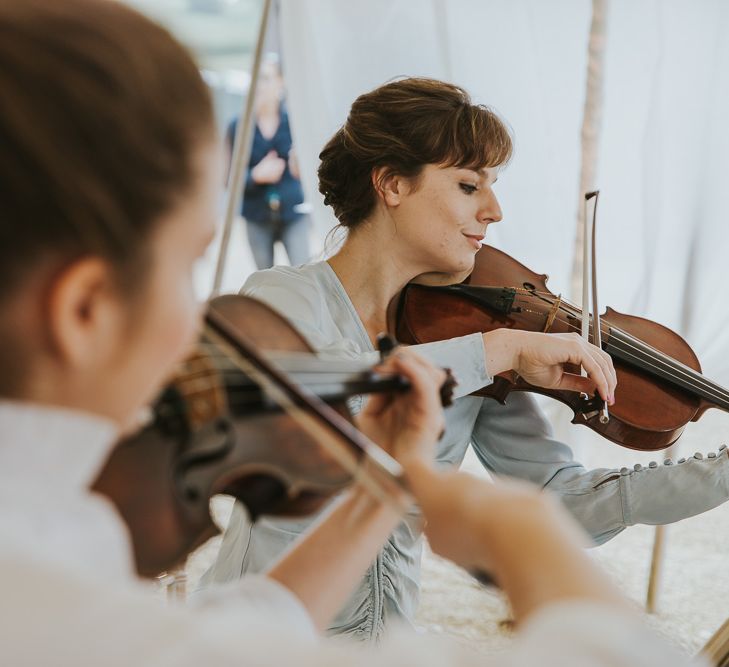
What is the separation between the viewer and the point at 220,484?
0.66 m

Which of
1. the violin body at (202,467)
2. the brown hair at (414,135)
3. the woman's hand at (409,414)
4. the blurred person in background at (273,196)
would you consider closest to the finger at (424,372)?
the woman's hand at (409,414)

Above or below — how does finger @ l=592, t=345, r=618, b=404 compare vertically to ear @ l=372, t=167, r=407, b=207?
below

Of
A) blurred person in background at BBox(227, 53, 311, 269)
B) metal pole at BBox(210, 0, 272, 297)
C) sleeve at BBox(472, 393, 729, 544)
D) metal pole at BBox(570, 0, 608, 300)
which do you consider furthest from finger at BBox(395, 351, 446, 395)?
blurred person in background at BBox(227, 53, 311, 269)

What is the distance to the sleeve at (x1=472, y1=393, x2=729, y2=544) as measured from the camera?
118 centimetres

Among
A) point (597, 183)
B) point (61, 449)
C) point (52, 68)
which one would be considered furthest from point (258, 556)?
point (597, 183)

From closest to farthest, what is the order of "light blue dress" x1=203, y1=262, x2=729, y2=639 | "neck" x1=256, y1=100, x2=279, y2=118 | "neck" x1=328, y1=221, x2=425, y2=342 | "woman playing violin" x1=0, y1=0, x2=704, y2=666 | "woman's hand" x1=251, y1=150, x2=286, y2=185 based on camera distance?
"woman playing violin" x1=0, y1=0, x2=704, y2=666, "light blue dress" x1=203, y1=262, x2=729, y2=639, "neck" x1=328, y1=221, x2=425, y2=342, "woman's hand" x1=251, y1=150, x2=286, y2=185, "neck" x1=256, y1=100, x2=279, y2=118

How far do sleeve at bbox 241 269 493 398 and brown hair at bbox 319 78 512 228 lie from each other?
9.1 inches

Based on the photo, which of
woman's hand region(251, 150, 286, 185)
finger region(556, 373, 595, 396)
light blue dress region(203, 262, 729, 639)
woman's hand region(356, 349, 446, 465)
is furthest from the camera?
woman's hand region(251, 150, 286, 185)

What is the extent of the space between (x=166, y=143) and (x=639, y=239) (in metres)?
1.92

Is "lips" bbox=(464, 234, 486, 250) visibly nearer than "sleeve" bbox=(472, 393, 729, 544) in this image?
No

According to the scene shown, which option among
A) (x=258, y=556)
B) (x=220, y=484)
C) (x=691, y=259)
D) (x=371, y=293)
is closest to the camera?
(x=220, y=484)

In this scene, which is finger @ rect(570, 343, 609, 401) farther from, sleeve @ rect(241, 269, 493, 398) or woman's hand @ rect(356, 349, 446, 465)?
woman's hand @ rect(356, 349, 446, 465)

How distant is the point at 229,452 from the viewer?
656mm

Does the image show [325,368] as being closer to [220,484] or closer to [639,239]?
[220,484]
